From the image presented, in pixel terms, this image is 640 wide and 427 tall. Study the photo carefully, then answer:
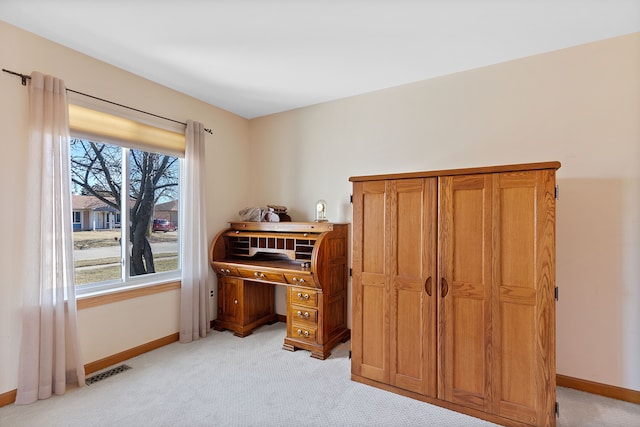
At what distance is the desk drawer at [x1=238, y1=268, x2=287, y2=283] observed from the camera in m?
3.25

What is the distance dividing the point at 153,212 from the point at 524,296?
3330mm

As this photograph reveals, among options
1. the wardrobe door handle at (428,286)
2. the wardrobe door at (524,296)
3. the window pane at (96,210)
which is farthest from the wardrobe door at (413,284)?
the window pane at (96,210)

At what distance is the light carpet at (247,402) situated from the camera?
206 cm

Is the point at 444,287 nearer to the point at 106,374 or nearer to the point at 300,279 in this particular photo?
the point at 300,279

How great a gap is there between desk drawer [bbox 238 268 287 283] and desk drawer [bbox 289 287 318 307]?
0.53 ft

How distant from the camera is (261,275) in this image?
3.34 m

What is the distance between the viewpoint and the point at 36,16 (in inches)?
82.7

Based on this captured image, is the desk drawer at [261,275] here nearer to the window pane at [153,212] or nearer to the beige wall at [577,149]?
the window pane at [153,212]

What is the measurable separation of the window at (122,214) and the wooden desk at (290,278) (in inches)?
23.8

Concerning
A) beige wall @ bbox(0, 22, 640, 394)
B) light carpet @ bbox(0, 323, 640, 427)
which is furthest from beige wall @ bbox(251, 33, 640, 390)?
light carpet @ bbox(0, 323, 640, 427)

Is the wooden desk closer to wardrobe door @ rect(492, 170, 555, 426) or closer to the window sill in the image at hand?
the window sill

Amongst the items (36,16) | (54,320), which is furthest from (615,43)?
(54,320)

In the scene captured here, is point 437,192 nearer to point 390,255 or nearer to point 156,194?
point 390,255

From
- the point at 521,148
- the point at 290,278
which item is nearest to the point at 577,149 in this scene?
the point at 521,148
